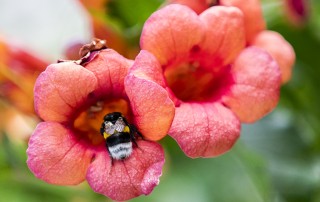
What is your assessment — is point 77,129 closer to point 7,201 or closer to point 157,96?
point 157,96

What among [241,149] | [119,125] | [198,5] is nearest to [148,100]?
[119,125]

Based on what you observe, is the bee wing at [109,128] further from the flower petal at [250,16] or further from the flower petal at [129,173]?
the flower petal at [250,16]

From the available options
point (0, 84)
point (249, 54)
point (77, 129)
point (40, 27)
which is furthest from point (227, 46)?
point (40, 27)

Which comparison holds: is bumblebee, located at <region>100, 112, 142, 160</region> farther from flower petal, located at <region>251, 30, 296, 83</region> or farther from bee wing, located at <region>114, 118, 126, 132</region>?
flower petal, located at <region>251, 30, 296, 83</region>

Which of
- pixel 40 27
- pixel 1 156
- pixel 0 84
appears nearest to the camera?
pixel 0 84

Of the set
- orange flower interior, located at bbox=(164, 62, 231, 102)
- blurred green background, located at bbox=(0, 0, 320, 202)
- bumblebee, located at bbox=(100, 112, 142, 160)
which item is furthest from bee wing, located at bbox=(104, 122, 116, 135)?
blurred green background, located at bbox=(0, 0, 320, 202)

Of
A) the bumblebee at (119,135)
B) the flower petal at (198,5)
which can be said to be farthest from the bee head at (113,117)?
the flower petal at (198,5)
